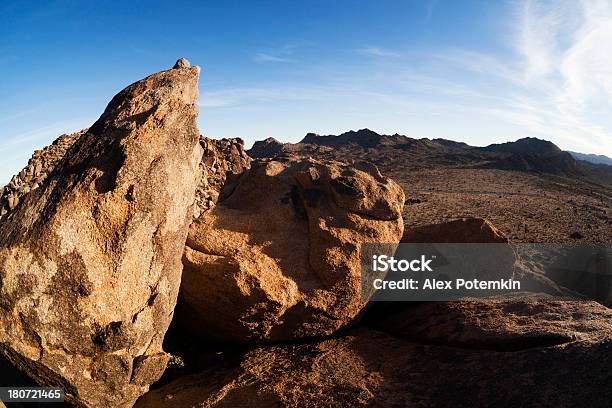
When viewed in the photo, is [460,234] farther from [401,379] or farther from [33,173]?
[33,173]

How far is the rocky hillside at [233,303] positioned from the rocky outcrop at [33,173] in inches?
262

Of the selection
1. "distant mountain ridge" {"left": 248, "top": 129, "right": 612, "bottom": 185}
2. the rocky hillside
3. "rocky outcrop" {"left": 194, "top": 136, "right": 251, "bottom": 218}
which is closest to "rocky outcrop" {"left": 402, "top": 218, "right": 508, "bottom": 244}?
the rocky hillside

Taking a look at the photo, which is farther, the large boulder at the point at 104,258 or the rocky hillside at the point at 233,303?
the rocky hillside at the point at 233,303

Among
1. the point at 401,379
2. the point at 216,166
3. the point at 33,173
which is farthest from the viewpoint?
the point at 216,166

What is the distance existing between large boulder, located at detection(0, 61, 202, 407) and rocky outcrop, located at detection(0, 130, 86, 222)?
775cm

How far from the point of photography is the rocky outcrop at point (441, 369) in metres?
4.48

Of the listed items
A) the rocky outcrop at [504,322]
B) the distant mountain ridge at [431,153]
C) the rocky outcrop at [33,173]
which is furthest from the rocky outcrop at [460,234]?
the distant mountain ridge at [431,153]

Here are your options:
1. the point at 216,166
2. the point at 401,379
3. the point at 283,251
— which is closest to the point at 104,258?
the point at 283,251

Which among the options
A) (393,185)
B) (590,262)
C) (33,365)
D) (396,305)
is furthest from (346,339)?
(590,262)

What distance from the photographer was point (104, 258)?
457 centimetres

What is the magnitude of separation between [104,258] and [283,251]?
2.43m

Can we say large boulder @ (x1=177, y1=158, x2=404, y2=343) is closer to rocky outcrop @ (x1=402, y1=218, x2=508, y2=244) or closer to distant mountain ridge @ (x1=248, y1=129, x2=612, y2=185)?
rocky outcrop @ (x1=402, y1=218, x2=508, y2=244)

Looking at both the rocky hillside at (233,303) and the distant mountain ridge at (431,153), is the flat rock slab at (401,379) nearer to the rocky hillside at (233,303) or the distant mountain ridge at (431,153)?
the rocky hillside at (233,303)

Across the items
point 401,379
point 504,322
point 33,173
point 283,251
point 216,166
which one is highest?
point 216,166
